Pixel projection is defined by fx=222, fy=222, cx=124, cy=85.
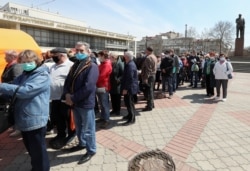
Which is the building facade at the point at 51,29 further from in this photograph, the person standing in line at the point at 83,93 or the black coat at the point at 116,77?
the person standing in line at the point at 83,93

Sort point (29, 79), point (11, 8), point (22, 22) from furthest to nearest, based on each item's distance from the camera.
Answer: point (11, 8), point (22, 22), point (29, 79)

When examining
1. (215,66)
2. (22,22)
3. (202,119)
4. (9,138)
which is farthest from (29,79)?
(22,22)

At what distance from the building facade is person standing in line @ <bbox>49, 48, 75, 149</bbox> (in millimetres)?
34337

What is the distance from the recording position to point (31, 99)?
273 centimetres

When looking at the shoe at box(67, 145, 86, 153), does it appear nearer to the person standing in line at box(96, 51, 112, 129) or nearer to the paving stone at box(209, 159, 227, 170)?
the person standing in line at box(96, 51, 112, 129)

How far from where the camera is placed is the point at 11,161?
3.69m

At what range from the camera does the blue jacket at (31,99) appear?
2605 millimetres

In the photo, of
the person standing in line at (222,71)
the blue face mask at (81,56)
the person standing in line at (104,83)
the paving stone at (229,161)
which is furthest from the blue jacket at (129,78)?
the person standing in line at (222,71)

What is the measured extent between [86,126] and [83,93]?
0.59 m

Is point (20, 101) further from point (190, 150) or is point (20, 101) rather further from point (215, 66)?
point (215, 66)

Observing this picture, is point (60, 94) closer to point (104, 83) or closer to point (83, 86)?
point (83, 86)

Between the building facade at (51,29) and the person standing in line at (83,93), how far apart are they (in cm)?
3497

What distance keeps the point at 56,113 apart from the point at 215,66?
19.9ft

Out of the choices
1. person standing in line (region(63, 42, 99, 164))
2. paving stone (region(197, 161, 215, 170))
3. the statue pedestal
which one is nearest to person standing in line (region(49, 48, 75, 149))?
person standing in line (region(63, 42, 99, 164))
